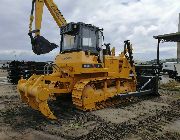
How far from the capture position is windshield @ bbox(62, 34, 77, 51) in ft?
33.8

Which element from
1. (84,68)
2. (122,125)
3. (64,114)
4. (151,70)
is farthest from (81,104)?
(151,70)

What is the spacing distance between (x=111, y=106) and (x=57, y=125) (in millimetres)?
3194

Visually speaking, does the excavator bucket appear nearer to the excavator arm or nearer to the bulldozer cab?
the bulldozer cab

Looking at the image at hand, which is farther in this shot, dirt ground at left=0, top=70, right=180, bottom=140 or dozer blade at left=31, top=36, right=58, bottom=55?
dozer blade at left=31, top=36, right=58, bottom=55

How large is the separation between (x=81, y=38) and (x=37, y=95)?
9.52 ft

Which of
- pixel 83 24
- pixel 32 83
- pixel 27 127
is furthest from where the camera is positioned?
pixel 83 24

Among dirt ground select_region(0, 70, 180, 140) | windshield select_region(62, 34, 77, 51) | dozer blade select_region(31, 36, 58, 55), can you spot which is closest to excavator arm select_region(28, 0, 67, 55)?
dozer blade select_region(31, 36, 58, 55)

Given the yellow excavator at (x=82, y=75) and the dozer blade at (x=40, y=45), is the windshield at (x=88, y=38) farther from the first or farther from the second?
the dozer blade at (x=40, y=45)

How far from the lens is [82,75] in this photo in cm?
1021

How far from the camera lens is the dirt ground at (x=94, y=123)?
713 cm

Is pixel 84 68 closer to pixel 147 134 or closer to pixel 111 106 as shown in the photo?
pixel 111 106

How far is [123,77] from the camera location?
38.3 ft

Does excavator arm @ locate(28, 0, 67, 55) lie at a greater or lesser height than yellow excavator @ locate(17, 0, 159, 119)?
greater

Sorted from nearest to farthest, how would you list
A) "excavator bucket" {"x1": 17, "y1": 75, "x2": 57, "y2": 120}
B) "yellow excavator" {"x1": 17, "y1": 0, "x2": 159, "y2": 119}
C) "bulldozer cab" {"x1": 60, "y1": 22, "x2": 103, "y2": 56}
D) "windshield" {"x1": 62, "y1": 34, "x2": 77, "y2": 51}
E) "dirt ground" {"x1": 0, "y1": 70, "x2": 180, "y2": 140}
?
"dirt ground" {"x1": 0, "y1": 70, "x2": 180, "y2": 140} → "excavator bucket" {"x1": 17, "y1": 75, "x2": 57, "y2": 120} → "yellow excavator" {"x1": 17, "y1": 0, "x2": 159, "y2": 119} → "bulldozer cab" {"x1": 60, "y1": 22, "x2": 103, "y2": 56} → "windshield" {"x1": 62, "y1": 34, "x2": 77, "y2": 51}
